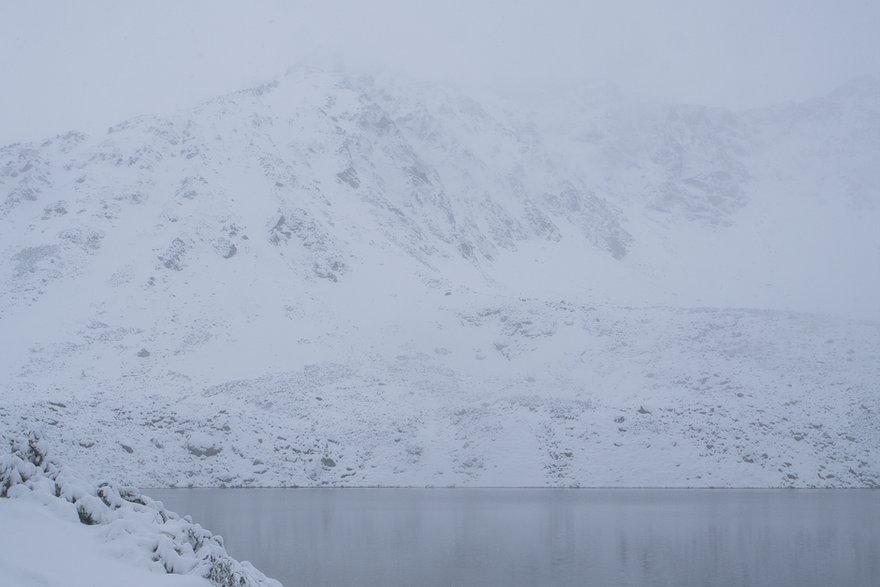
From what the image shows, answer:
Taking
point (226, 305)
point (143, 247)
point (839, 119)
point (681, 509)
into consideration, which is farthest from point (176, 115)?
point (839, 119)

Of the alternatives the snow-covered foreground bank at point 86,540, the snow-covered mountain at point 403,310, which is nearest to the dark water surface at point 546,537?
the snow-covered foreground bank at point 86,540

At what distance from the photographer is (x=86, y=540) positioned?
12.1 metres

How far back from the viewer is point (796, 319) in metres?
72.4

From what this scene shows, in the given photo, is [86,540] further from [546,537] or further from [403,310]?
[403,310]

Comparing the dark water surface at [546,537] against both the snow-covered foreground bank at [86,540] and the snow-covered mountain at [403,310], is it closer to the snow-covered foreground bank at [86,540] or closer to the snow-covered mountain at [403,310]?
the snow-covered foreground bank at [86,540]

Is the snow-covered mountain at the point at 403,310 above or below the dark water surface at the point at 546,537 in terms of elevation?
above

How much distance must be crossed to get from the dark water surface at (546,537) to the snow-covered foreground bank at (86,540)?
647cm

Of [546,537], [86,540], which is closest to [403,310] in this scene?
[546,537]

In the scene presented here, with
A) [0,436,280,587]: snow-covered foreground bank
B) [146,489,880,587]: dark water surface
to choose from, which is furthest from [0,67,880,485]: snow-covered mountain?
[0,436,280,587]: snow-covered foreground bank

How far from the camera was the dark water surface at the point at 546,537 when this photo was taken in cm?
2192

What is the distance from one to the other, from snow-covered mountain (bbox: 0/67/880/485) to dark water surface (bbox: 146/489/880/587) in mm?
7012

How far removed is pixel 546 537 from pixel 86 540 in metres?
20.1

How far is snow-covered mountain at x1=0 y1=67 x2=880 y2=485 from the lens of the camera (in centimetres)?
5112

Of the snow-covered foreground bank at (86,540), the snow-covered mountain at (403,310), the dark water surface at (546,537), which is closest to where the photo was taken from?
the snow-covered foreground bank at (86,540)
